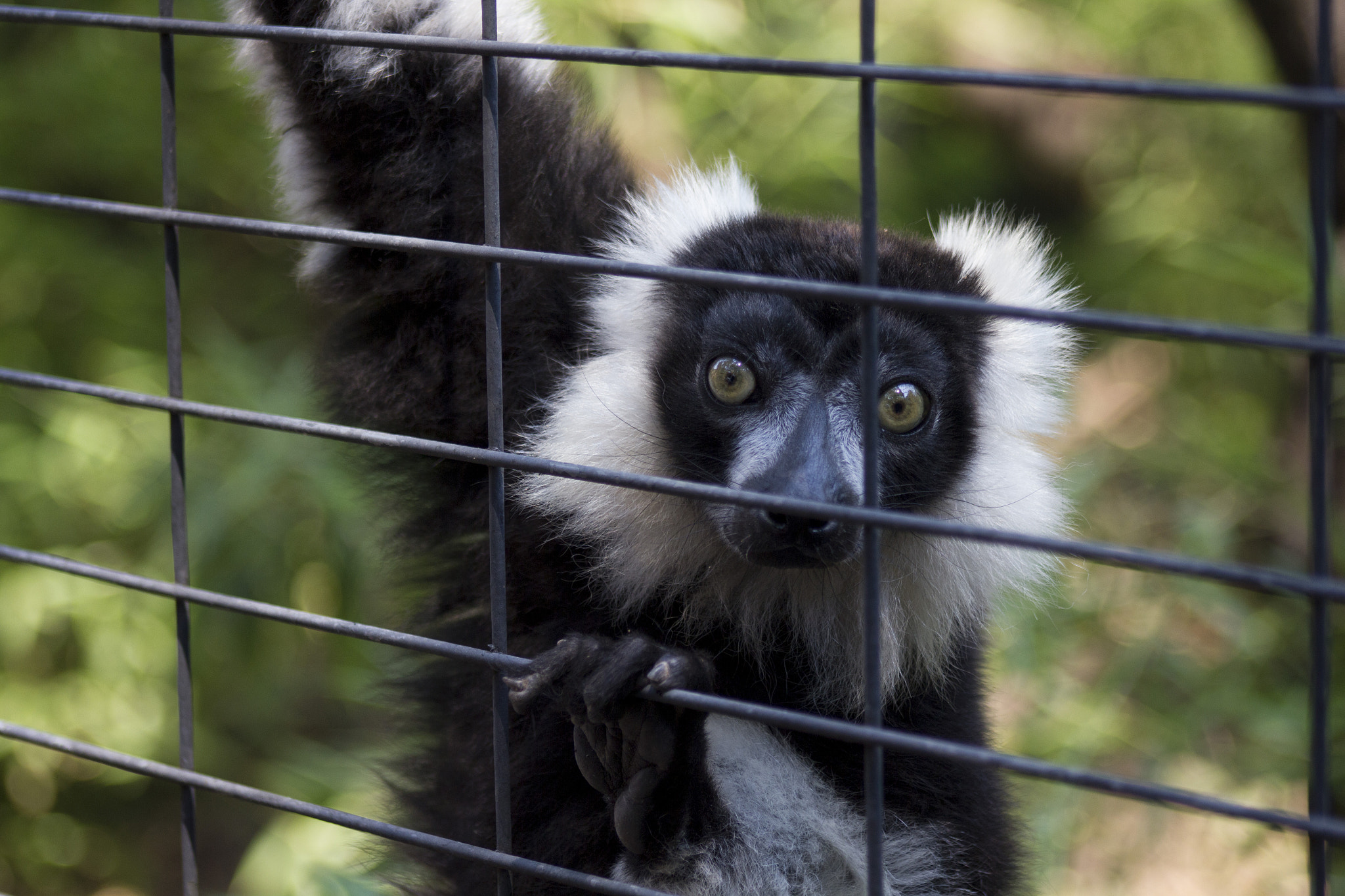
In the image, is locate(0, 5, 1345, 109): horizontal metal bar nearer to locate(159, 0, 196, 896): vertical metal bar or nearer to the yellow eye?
locate(159, 0, 196, 896): vertical metal bar

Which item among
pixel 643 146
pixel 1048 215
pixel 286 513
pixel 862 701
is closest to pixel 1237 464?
pixel 1048 215

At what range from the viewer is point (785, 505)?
4.01ft

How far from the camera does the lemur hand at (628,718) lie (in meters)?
1.53

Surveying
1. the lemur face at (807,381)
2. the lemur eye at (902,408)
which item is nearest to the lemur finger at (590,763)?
the lemur face at (807,381)

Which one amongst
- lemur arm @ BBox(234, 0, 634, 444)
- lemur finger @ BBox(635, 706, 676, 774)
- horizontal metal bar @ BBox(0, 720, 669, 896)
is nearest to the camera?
horizontal metal bar @ BBox(0, 720, 669, 896)

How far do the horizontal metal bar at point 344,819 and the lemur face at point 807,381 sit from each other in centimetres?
61

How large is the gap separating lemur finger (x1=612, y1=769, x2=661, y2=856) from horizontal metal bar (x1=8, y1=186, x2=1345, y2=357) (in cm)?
73

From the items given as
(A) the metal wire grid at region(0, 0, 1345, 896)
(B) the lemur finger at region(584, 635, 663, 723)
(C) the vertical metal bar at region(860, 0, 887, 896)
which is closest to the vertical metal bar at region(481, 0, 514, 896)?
(A) the metal wire grid at region(0, 0, 1345, 896)

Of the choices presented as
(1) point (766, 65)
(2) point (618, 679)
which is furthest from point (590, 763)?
(1) point (766, 65)

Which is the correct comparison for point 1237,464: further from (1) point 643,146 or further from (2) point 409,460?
(2) point 409,460

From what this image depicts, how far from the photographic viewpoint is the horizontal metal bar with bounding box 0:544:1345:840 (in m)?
0.97

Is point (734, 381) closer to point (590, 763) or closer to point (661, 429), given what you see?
point (661, 429)

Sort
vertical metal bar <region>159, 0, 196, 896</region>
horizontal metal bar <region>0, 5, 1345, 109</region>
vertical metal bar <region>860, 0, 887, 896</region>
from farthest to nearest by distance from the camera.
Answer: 1. vertical metal bar <region>159, 0, 196, 896</region>
2. vertical metal bar <region>860, 0, 887, 896</region>
3. horizontal metal bar <region>0, 5, 1345, 109</region>

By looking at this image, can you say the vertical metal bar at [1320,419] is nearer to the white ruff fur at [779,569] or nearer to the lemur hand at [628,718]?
the lemur hand at [628,718]
